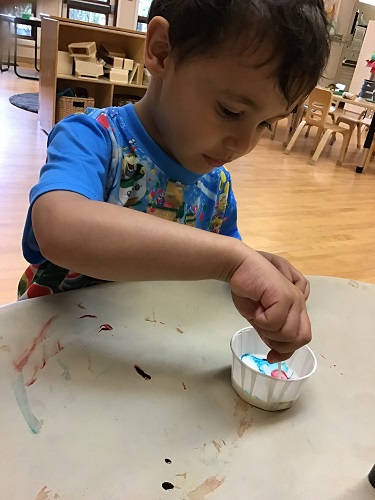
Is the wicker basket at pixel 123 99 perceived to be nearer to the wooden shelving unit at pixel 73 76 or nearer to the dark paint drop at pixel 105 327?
the wooden shelving unit at pixel 73 76

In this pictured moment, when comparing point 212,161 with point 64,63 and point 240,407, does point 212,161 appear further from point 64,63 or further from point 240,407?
point 64,63

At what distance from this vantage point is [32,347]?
46 cm

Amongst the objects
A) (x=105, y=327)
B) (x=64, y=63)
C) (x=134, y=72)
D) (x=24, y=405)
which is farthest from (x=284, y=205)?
(x=24, y=405)

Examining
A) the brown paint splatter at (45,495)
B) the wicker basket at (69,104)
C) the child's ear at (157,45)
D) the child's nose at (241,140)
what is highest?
the child's ear at (157,45)

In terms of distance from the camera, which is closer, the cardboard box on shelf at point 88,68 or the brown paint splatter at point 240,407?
the brown paint splatter at point 240,407

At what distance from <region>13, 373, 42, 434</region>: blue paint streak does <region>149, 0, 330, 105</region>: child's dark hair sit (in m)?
0.39

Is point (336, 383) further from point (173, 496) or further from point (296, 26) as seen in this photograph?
point (296, 26)

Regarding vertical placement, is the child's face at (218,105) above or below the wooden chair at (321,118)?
above

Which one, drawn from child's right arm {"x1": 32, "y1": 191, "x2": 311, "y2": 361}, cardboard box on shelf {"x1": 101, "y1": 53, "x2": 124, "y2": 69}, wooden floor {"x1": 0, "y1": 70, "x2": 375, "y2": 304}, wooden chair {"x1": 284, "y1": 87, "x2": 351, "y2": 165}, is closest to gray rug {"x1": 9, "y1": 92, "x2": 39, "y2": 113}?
wooden floor {"x1": 0, "y1": 70, "x2": 375, "y2": 304}

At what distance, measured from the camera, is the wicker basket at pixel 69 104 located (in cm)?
293

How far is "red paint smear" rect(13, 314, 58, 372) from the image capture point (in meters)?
0.43

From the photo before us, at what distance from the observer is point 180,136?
2.11 feet

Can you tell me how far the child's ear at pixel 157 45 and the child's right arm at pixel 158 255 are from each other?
24 centimetres

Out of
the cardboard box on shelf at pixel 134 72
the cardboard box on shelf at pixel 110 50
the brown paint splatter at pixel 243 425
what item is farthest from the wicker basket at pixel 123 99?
the brown paint splatter at pixel 243 425
